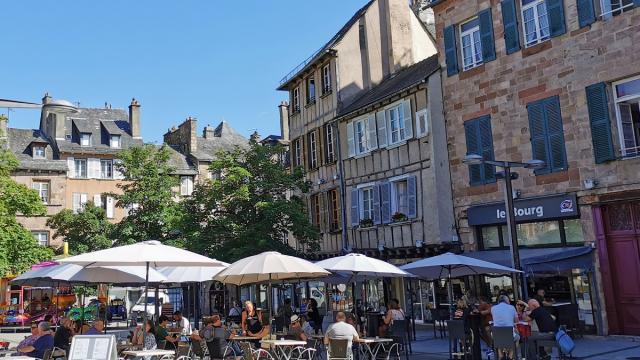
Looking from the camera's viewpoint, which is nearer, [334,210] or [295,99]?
[334,210]

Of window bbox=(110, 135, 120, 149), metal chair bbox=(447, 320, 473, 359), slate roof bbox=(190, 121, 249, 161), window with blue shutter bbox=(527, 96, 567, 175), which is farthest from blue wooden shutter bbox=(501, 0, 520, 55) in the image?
window bbox=(110, 135, 120, 149)

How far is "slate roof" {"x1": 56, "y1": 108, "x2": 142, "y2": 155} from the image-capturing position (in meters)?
42.5

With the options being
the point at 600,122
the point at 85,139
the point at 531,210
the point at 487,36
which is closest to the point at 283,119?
the point at 85,139

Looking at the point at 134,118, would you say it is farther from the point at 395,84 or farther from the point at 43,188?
the point at 395,84

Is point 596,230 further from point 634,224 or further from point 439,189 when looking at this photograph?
point 439,189

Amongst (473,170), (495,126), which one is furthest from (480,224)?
(495,126)

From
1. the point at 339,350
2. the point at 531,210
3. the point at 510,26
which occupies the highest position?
the point at 510,26

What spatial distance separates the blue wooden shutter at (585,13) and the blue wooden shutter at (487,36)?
271cm

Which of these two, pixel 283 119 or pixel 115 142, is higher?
pixel 283 119

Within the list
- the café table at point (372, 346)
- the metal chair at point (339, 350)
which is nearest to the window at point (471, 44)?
the café table at point (372, 346)

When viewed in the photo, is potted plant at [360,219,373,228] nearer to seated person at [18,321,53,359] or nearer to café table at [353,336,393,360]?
café table at [353,336,393,360]

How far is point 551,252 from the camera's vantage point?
15281 millimetres

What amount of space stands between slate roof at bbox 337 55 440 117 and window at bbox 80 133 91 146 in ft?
81.4

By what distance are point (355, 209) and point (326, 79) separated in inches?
244
